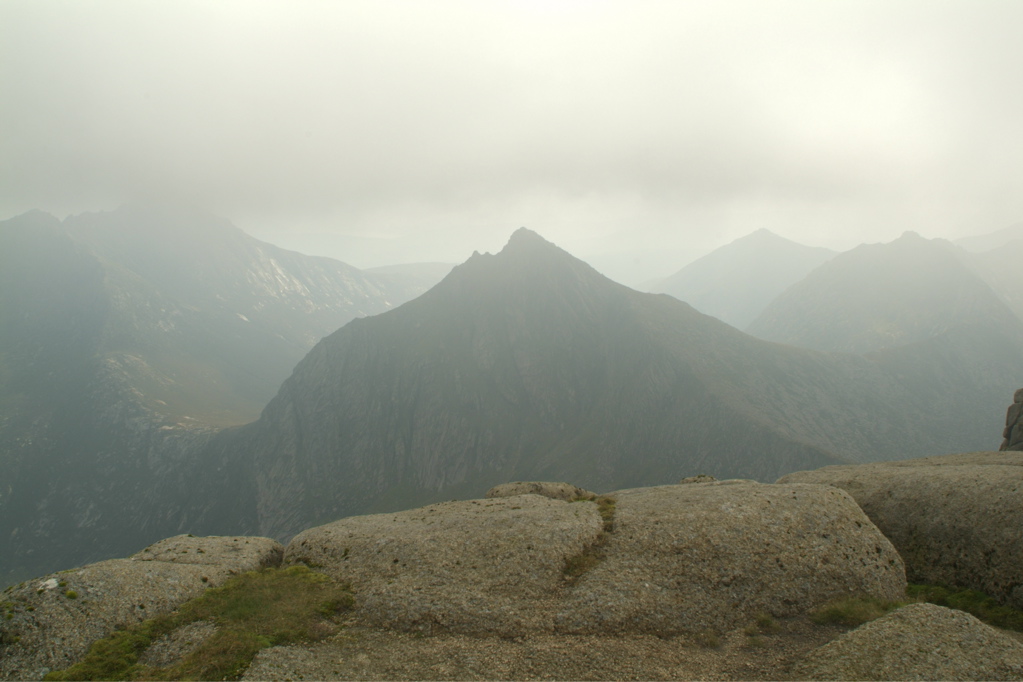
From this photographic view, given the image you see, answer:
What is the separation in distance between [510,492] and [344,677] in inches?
1273

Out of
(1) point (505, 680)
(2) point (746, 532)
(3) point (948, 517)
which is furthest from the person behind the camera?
(3) point (948, 517)

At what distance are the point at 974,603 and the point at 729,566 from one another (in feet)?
48.2

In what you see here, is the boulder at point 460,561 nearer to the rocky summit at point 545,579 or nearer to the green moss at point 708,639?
the rocky summit at point 545,579

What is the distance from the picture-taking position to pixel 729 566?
108 ft

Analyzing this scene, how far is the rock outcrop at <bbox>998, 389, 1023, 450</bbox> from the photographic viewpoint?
74125 millimetres

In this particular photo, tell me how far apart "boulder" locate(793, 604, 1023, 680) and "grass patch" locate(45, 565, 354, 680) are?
2637 centimetres

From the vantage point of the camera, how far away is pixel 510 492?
2259 inches

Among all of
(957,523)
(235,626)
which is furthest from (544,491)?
(957,523)

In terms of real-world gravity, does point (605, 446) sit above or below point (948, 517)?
below

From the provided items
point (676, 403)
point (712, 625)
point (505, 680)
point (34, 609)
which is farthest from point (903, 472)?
point (676, 403)

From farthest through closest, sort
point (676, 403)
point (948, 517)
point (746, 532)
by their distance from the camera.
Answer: point (676, 403)
point (948, 517)
point (746, 532)

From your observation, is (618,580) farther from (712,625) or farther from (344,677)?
(344,677)

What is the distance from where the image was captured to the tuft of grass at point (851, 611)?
29125 millimetres

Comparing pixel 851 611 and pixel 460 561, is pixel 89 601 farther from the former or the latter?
pixel 851 611
